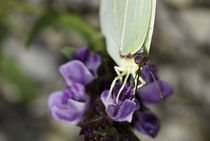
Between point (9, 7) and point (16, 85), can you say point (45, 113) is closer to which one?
point (16, 85)

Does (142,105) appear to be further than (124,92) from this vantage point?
Yes

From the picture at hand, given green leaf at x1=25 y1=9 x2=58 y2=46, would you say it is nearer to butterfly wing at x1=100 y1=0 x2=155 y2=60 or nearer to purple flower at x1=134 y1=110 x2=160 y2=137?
butterfly wing at x1=100 y1=0 x2=155 y2=60

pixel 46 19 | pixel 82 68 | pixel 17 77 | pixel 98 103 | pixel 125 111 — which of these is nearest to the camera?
pixel 125 111

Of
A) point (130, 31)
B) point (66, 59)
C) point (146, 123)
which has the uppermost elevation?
point (130, 31)

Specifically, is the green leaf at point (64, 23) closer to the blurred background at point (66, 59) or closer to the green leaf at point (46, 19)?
the green leaf at point (46, 19)

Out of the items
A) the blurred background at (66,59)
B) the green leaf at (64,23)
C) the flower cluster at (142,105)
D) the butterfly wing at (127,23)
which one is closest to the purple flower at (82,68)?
the butterfly wing at (127,23)

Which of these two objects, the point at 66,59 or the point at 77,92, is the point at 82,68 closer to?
the point at 77,92

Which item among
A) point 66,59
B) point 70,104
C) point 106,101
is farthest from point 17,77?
point 106,101
